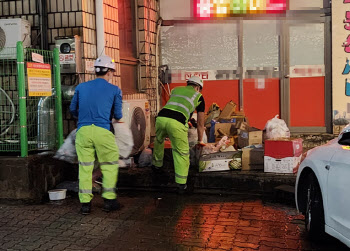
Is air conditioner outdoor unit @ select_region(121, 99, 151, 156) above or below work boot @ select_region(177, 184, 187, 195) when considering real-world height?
above

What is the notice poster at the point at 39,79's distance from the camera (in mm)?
7191

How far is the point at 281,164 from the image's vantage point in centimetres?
754

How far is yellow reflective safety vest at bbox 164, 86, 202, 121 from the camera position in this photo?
747 cm

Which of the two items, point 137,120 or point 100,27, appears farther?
point 137,120

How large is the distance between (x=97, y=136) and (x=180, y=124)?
1.45 m

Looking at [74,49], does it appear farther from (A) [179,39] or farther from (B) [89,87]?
(A) [179,39]

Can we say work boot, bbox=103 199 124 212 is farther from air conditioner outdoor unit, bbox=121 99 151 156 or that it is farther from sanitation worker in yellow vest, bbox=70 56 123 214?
air conditioner outdoor unit, bbox=121 99 151 156

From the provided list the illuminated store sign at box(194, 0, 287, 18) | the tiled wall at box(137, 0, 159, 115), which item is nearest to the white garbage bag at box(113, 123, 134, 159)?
the tiled wall at box(137, 0, 159, 115)

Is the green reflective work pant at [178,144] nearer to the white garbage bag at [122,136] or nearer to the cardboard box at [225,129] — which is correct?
the white garbage bag at [122,136]

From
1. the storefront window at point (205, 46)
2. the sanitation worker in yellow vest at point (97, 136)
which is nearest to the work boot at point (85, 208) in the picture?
the sanitation worker in yellow vest at point (97, 136)

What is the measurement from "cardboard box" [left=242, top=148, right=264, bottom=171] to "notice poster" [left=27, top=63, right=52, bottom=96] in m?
3.13

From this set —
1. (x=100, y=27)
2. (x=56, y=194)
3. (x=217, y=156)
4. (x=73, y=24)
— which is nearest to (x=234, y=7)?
(x=100, y=27)

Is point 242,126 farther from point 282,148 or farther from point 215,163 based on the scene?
point 282,148

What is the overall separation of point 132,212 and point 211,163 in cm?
174
